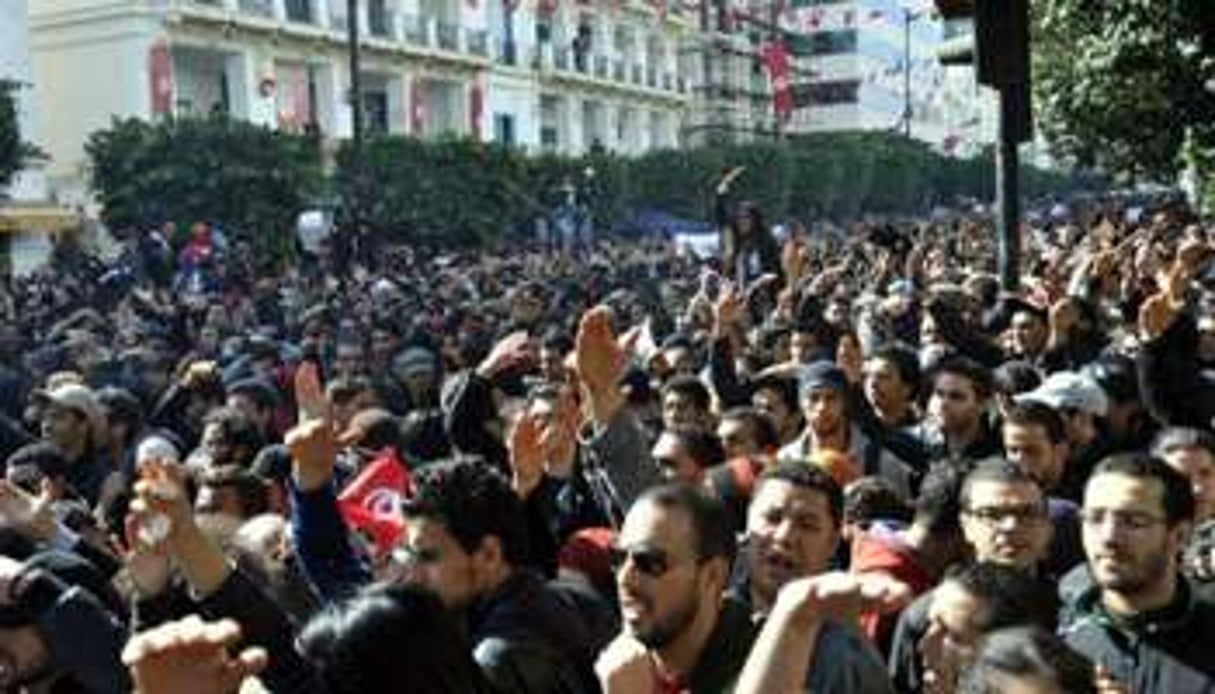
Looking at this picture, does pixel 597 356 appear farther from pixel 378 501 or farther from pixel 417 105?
pixel 417 105

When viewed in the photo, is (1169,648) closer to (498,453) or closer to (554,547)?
(554,547)

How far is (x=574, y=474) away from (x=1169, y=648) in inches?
84.3

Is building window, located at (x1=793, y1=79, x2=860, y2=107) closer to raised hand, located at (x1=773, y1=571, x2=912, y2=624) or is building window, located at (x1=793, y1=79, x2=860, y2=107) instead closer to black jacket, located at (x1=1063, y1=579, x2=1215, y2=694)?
black jacket, located at (x1=1063, y1=579, x2=1215, y2=694)

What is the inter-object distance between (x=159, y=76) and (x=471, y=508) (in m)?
36.1

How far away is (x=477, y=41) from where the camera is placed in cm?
5200

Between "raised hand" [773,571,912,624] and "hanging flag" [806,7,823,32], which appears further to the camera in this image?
"hanging flag" [806,7,823,32]

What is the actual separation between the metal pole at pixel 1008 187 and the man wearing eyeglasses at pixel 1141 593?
3.97 meters

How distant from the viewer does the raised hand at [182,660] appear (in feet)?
8.68

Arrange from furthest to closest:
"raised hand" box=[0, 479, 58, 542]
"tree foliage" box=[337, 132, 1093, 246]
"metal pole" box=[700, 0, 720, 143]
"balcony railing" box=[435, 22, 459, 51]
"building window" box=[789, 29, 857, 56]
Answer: "building window" box=[789, 29, 857, 56] < "metal pole" box=[700, 0, 720, 143] < "balcony railing" box=[435, 22, 459, 51] < "tree foliage" box=[337, 132, 1093, 246] < "raised hand" box=[0, 479, 58, 542]

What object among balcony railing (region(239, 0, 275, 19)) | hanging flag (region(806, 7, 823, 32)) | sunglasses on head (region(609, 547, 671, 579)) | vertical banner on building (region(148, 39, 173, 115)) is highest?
hanging flag (region(806, 7, 823, 32))

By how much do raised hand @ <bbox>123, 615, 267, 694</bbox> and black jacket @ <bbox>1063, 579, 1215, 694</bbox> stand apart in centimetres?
190

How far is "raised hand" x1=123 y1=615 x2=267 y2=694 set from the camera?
264 centimetres

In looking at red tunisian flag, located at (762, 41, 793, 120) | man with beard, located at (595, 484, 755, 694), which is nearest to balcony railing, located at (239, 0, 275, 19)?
red tunisian flag, located at (762, 41, 793, 120)

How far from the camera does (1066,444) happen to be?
6.00 metres
